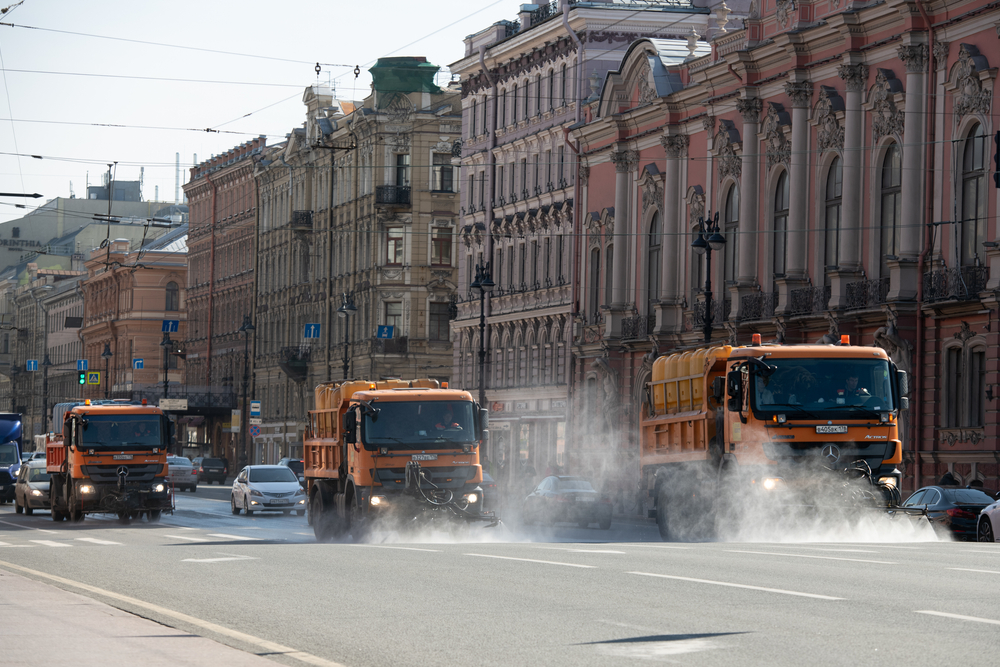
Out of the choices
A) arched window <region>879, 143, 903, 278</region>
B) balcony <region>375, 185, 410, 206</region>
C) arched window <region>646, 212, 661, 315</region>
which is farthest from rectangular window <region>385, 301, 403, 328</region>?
arched window <region>879, 143, 903, 278</region>

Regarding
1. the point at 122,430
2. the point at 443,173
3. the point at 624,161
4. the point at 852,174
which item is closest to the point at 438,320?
the point at 443,173

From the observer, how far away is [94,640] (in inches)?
498

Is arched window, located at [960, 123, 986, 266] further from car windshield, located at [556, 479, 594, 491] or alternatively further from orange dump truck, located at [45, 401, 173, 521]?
orange dump truck, located at [45, 401, 173, 521]

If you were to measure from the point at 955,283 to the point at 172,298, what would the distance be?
287 ft

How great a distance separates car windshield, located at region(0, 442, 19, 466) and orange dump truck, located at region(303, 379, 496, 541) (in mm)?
29087

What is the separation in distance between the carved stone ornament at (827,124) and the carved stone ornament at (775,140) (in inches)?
76.7

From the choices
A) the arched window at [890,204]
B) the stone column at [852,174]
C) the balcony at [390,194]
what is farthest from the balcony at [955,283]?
the balcony at [390,194]

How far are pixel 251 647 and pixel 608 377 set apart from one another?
48.4 m

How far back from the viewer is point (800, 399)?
26.5 meters

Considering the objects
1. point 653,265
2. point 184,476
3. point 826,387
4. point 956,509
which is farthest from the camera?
point 184,476

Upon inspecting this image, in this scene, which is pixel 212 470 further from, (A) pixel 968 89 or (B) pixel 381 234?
(A) pixel 968 89

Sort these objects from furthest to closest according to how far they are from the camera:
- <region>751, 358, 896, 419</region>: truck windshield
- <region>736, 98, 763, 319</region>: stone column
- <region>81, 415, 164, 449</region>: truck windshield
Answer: <region>736, 98, 763, 319</region>: stone column, <region>81, 415, 164, 449</region>: truck windshield, <region>751, 358, 896, 419</region>: truck windshield

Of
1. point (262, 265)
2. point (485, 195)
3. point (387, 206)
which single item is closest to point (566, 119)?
point (485, 195)

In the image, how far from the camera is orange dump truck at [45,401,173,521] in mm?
39844
